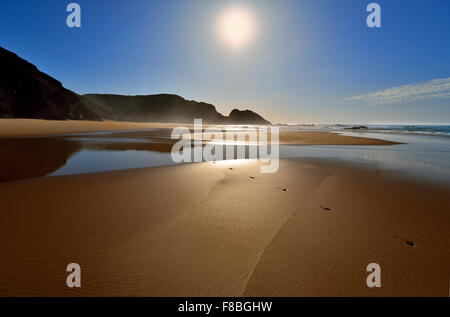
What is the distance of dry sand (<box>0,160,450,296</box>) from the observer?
2217mm

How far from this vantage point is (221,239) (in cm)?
307

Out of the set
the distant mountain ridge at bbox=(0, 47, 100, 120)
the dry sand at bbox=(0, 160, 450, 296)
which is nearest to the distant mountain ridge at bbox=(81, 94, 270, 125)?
the distant mountain ridge at bbox=(0, 47, 100, 120)

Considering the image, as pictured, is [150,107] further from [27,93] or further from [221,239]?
[221,239]

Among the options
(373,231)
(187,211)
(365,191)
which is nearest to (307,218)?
(373,231)

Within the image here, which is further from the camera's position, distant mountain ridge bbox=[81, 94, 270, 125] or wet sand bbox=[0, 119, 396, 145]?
distant mountain ridge bbox=[81, 94, 270, 125]

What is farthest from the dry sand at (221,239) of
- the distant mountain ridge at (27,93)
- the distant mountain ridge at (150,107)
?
the distant mountain ridge at (150,107)

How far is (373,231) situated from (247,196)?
2549 millimetres

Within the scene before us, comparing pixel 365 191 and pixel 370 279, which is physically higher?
pixel 365 191

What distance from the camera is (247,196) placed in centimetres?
498

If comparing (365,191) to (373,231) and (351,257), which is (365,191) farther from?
(351,257)

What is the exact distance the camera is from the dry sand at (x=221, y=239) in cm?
222

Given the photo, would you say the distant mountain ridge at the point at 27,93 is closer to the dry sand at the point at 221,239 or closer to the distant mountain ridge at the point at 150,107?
the dry sand at the point at 221,239

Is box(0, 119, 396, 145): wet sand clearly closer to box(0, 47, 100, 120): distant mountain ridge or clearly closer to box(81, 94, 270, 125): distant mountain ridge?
box(0, 47, 100, 120): distant mountain ridge

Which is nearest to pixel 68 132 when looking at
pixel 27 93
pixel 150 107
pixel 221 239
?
pixel 221 239
